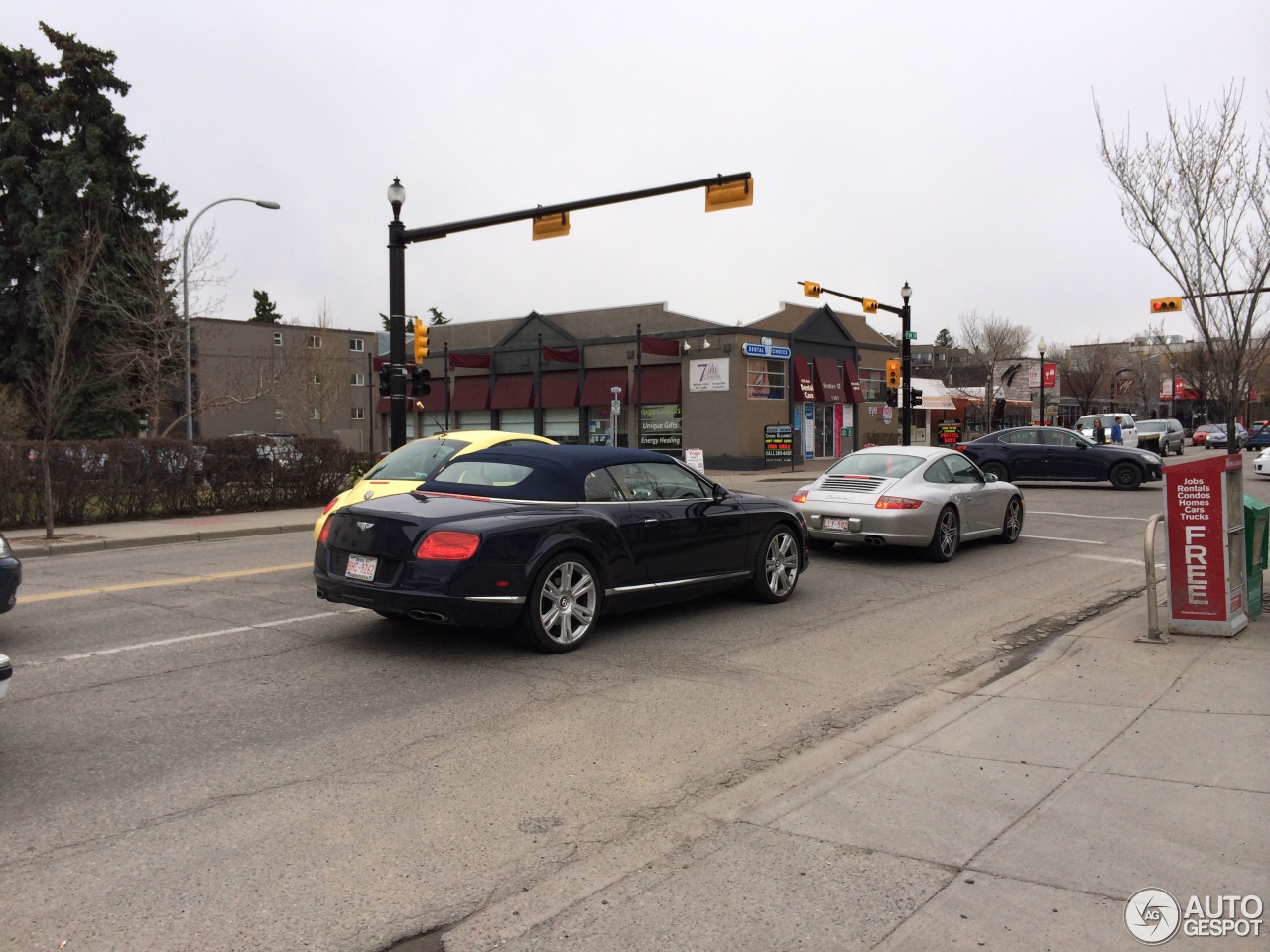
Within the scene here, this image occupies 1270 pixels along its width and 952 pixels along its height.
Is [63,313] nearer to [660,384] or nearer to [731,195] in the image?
[731,195]

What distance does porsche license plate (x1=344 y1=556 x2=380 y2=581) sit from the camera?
675 cm

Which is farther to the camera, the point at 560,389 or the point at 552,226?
the point at 560,389

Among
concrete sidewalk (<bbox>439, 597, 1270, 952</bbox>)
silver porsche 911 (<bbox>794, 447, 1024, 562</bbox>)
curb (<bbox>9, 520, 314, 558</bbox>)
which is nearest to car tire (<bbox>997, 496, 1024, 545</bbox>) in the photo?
silver porsche 911 (<bbox>794, 447, 1024, 562</bbox>)

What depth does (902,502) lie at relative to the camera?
11.4 m

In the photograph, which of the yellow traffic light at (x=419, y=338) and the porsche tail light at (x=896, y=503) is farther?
the yellow traffic light at (x=419, y=338)

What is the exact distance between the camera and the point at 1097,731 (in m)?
5.16

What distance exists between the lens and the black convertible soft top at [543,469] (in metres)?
7.43

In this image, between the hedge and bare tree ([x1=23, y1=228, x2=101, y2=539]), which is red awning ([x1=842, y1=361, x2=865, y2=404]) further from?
bare tree ([x1=23, y1=228, x2=101, y2=539])

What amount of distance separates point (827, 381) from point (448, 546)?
38377 millimetres

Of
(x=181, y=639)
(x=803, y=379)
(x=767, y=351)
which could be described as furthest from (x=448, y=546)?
(x=803, y=379)

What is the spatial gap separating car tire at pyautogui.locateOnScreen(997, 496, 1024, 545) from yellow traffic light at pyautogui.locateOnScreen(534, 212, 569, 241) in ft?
29.1

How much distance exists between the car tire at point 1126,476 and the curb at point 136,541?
62.6 ft

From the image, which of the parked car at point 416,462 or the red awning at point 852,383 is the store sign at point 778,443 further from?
the parked car at point 416,462

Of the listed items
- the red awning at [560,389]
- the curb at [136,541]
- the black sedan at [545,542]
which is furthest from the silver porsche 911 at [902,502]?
the red awning at [560,389]
